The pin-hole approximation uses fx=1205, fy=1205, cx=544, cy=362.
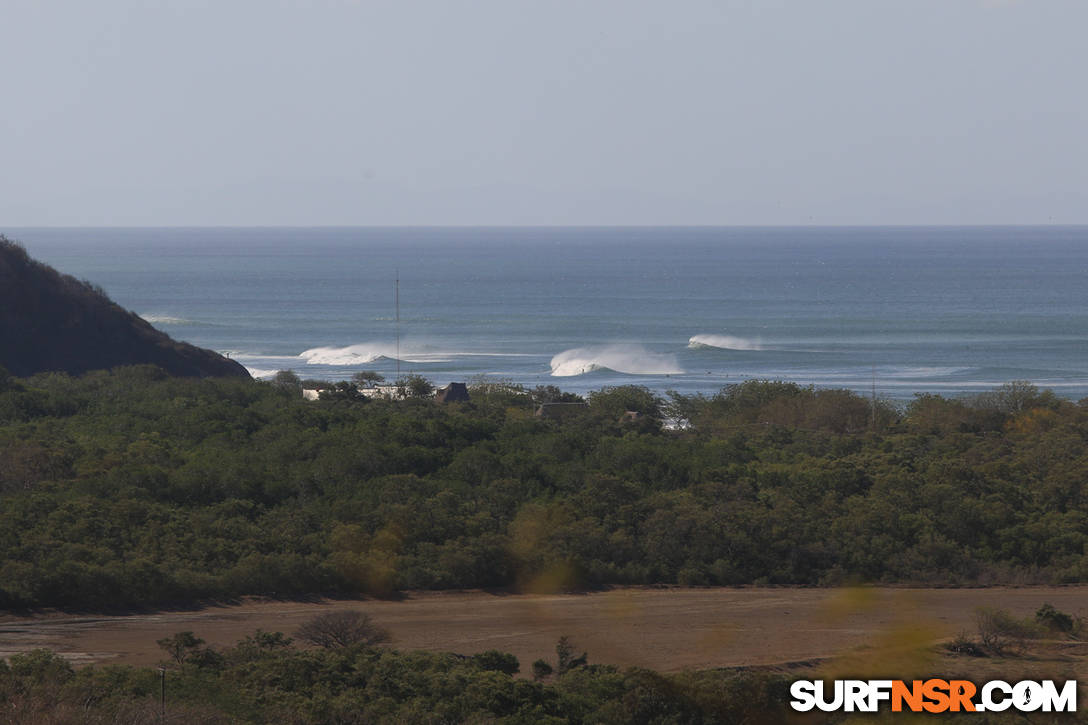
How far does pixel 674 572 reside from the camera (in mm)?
21031

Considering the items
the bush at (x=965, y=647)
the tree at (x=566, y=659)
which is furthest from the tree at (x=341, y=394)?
the bush at (x=965, y=647)

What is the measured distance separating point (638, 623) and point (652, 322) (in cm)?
7386

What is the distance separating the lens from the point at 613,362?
224 feet

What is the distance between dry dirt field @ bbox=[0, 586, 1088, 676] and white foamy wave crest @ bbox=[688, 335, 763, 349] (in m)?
54.8

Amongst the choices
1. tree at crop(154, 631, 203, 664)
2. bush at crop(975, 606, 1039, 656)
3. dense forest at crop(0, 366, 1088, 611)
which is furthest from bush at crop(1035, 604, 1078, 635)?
tree at crop(154, 631, 203, 664)

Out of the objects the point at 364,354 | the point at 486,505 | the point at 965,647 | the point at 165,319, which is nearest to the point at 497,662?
the point at 965,647

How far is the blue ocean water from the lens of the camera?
64.6m

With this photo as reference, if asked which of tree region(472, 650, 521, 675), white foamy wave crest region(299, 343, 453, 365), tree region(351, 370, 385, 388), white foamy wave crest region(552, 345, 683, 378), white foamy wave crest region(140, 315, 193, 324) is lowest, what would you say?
white foamy wave crest region(299, 343, 453, 365)

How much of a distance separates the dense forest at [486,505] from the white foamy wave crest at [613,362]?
3257 cm

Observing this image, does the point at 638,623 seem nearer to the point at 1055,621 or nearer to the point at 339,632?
the point at 339,632

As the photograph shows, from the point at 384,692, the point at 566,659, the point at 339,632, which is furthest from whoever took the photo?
the point at 339,632

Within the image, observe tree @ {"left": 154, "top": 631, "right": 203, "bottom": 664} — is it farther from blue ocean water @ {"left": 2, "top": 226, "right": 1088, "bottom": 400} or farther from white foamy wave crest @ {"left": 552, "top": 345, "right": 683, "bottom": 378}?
white foamy wave crest @ {"left": 552, "top": 345, "right": 683, "bottom": 378}

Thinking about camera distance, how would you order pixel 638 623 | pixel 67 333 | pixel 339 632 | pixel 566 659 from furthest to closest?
pixel 67 333, pixel 638 623, pixel 339 632, pixel 566 659

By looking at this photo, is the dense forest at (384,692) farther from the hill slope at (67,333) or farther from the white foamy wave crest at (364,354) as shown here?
the white foamy wave crest at (364,354)
